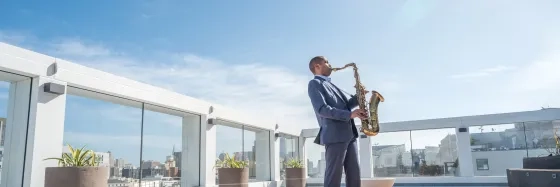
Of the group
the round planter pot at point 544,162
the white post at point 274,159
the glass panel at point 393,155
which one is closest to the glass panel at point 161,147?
the white post at point 274,159

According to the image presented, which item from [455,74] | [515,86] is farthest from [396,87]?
[515,86]

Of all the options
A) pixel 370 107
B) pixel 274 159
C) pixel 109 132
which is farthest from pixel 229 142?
pixel 370 107

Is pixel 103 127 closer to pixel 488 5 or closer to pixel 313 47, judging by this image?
pixel 313 47

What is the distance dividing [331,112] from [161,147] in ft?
17.9

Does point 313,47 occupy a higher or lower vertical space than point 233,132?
higher

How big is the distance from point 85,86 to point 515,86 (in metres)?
8.48

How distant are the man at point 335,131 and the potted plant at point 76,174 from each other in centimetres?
320

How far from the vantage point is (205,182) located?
769 centimetres

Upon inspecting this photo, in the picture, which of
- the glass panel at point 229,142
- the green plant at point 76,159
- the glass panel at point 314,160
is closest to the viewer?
the green plant at point 76,159

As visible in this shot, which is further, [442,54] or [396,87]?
[396,87]

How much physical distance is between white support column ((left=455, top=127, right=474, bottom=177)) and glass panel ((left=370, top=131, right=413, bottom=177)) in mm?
1274

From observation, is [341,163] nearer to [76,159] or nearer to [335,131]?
[335,131]

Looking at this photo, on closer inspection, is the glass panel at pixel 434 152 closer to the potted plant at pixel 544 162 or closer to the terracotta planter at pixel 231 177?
the terracotta planter at pixel 231 177

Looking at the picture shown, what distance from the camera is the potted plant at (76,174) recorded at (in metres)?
4.25
